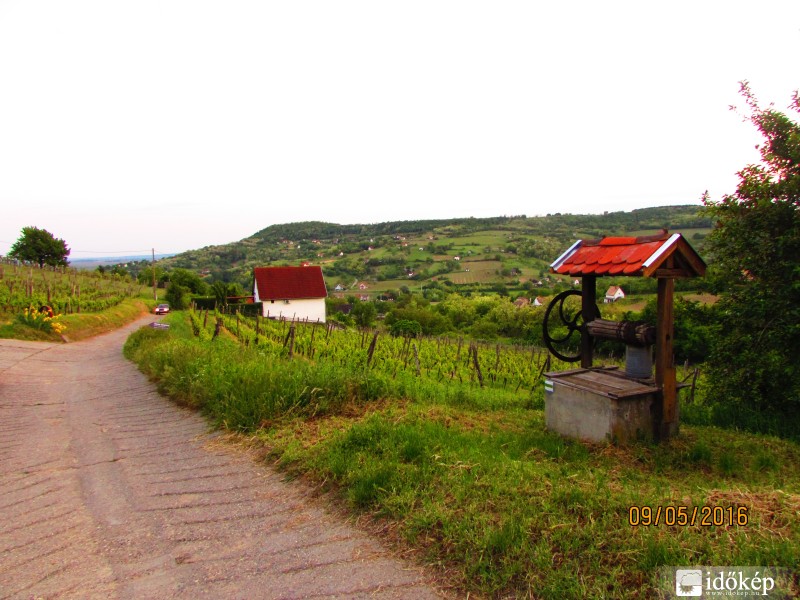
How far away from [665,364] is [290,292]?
43396 millimetres

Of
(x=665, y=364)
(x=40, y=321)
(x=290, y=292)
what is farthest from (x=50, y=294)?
(x=665, y=364)

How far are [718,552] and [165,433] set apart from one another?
19.0ft

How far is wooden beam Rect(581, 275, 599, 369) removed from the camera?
632 cm

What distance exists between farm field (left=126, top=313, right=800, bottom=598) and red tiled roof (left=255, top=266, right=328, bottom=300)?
1541 inches

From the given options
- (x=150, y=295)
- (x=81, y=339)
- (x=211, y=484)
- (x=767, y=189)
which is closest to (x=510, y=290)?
(x=150, y=295)

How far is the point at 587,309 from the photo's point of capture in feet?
21.1

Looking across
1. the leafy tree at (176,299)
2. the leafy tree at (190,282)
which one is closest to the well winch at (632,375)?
the leafy tree at (176,299)

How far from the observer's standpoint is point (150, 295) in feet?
167

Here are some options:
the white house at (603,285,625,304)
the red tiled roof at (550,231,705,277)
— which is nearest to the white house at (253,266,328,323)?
the white house at (603,285,625,304)

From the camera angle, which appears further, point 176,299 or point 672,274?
point 176,299

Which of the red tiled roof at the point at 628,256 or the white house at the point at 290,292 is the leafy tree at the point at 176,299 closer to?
the white house at the point at 290,292

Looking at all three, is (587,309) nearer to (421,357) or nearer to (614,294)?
(421,357)

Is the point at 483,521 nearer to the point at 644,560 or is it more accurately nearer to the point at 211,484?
the point at 644,560

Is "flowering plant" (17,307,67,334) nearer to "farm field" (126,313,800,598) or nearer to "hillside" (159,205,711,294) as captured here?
"farm field" (126,313,800,598)
